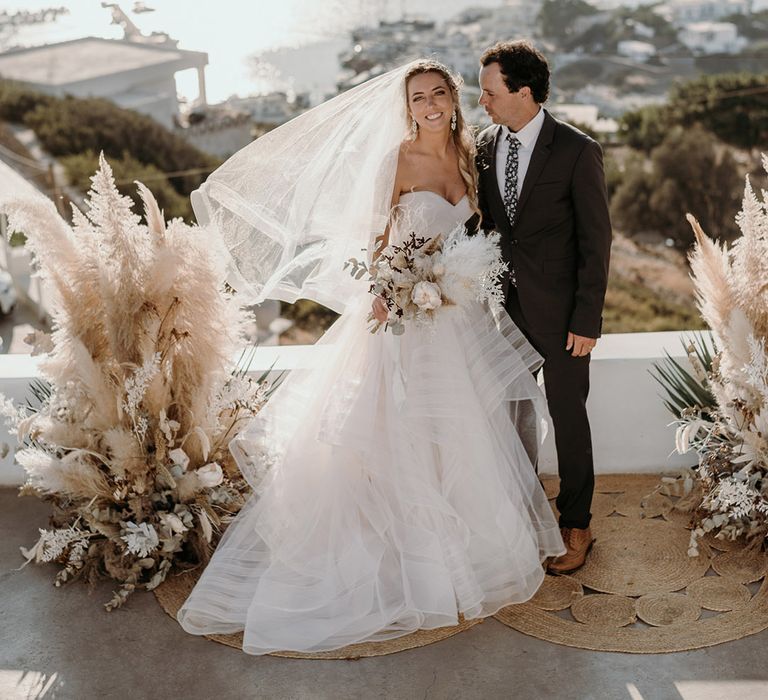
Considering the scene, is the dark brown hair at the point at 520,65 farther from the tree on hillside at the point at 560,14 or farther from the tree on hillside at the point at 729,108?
the tree on hillside at the point at 560,14

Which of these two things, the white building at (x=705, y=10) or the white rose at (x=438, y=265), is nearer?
the white rose at (x=438, y=265)

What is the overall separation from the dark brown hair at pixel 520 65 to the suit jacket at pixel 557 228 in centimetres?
12

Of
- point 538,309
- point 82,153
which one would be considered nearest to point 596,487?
point 538,309

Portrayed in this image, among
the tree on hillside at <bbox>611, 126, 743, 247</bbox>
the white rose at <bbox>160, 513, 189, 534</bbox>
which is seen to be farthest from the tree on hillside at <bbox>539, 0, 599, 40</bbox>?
the white rose at <bbox>160, 513, 189, 534</bbox>

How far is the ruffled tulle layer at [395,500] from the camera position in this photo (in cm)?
312

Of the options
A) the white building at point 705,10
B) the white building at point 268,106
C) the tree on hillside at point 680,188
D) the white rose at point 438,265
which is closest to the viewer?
the white rose at point 438,265

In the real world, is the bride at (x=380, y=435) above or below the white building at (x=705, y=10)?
above

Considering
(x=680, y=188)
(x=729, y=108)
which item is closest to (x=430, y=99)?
(x=680, y=188)

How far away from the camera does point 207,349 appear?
3.33m

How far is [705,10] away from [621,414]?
21760mm

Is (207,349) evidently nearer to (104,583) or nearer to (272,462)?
(272,462)

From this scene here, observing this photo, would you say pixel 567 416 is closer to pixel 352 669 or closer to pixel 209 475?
pixel 352 669

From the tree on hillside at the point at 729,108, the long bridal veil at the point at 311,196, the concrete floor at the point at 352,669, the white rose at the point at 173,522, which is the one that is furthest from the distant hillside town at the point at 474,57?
the concrete floor at the point at 352,669

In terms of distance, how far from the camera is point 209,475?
132 inches
